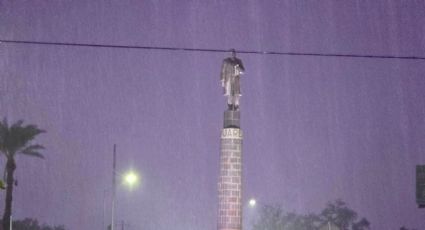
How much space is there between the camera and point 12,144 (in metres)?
46.8

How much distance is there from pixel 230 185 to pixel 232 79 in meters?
4.52

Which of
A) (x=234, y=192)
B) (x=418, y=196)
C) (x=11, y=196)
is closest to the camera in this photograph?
(x=234, y=192)

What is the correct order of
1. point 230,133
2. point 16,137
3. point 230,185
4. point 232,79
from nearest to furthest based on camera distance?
point 230,185, point 230,133, point 232,79, point 16,137

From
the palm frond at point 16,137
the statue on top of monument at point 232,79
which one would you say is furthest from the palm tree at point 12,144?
the statue on top of monument at point 232,79

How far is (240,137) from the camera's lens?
28.4 metres

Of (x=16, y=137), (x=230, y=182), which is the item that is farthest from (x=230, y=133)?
(x=16, y=137)

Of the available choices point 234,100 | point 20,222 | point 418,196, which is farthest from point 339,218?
point 234,100

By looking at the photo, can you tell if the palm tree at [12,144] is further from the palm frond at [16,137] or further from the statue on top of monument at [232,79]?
the statue on top of monument at [232,79]

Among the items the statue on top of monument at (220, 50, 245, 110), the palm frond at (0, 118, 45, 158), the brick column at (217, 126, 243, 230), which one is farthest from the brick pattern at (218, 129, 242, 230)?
the palm frond at (0, 118, 45, 158)

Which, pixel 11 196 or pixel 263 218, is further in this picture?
pixel 263 218

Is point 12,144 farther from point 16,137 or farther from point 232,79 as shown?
point 232,79

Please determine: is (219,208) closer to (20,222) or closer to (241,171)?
(241,171)

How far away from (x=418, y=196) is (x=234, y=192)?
20.7m

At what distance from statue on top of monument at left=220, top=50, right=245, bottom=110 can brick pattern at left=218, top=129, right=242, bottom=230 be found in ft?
5.62
